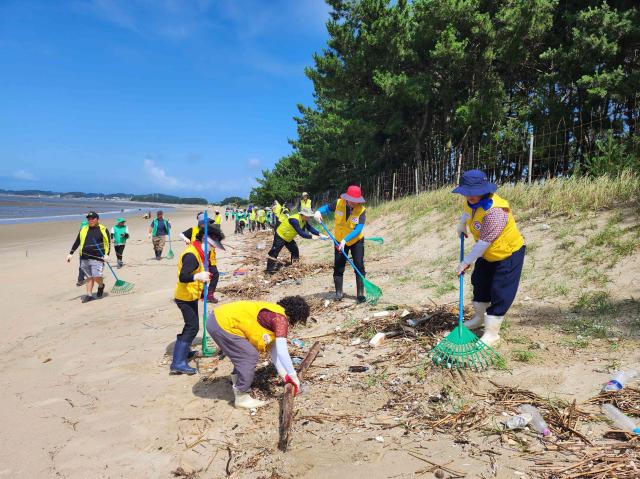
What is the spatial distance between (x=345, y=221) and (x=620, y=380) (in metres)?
4.02

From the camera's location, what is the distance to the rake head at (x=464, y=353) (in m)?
3.74

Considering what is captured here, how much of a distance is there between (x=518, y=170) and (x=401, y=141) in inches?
289

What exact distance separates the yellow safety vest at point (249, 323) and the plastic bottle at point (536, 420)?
81.5 inches

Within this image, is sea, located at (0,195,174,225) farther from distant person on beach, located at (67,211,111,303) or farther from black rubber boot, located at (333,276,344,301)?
black rubber boot, located at (333,276,344,301)

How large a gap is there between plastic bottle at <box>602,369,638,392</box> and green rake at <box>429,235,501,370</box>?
33.4 inches

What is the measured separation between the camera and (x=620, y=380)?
3.12 metres

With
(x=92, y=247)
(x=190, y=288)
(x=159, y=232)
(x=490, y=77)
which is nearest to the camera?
(x=190, y=288)

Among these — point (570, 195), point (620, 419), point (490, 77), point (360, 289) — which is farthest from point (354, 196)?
point (490, 77)

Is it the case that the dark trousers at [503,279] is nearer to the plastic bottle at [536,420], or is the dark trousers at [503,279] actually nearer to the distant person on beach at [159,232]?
the plastic bottle at [536,420]

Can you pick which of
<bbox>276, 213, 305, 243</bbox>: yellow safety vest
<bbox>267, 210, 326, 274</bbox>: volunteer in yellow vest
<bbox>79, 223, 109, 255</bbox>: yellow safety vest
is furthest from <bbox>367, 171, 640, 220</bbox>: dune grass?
<bbox>79, 223, 109, 255</bbox>: yellow safety vest

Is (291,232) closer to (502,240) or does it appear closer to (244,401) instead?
(244,401)

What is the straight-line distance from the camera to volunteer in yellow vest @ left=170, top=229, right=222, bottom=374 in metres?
4.45

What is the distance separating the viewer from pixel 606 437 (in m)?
2.67

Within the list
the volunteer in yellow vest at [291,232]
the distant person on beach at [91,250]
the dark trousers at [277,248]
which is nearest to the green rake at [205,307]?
the volunteer in yellow vest at [291,232]
